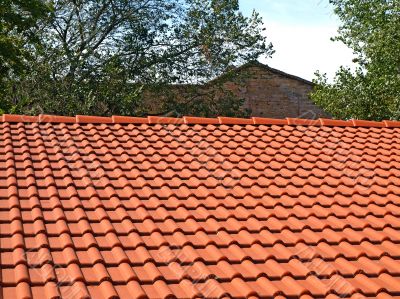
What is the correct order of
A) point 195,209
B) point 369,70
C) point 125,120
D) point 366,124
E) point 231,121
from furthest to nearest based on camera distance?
point 369,70, point 366,124, point 231,121, point 125,120, point 195,209

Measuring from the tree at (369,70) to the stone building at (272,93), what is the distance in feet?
8.62

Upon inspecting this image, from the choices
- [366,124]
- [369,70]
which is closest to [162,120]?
[366,124]

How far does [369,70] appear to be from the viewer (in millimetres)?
29562

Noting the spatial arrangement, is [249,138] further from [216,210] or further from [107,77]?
[107,77]

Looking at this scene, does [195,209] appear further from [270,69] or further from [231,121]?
[270,69]

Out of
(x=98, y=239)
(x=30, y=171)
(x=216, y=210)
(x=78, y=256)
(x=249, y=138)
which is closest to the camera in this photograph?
(x=78, y=256)

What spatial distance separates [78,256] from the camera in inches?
266

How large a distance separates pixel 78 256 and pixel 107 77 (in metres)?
24.3

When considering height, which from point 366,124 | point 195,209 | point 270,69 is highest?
point 270,69

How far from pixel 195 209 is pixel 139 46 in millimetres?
23860

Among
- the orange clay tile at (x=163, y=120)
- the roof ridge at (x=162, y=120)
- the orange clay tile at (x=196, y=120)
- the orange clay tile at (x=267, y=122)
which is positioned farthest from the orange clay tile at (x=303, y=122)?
the orange clay tile at (x=163, y=120)

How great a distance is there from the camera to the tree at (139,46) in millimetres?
30297

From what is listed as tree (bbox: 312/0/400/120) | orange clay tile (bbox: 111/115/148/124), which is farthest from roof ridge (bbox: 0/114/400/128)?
tree (bbox: 312/0/400/120)

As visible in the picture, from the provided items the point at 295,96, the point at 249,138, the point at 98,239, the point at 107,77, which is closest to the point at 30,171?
the point at 98,239
